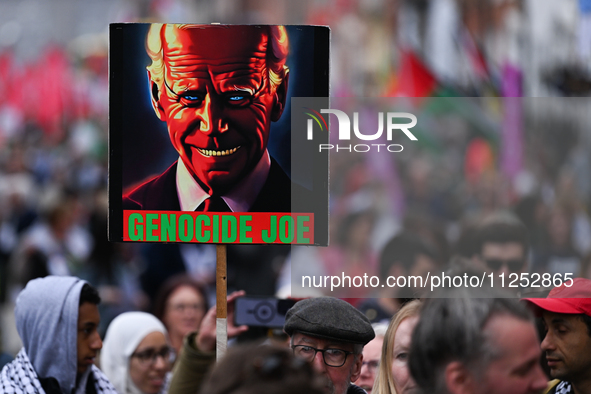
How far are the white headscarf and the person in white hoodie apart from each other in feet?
3.40

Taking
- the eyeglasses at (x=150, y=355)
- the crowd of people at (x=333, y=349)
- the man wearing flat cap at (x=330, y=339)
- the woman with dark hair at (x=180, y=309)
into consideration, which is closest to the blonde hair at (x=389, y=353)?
the crowd of people at (x=333, y=349)

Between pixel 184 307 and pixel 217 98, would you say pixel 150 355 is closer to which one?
pixel 184 307

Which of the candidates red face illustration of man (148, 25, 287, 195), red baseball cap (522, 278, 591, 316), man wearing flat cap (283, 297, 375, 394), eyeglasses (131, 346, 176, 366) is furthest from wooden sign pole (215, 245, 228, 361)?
eyeglasses (131, 346, 176, 366)

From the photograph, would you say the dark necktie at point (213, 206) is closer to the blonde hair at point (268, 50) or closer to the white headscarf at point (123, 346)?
the blonde hair at point (268, 50)

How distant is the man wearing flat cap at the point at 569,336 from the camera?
3.06 meters

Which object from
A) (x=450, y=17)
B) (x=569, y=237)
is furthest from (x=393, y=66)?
(x=569, y=237)

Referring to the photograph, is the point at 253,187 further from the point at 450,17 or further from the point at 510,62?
the point at 450,17

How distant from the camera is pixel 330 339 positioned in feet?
9.51

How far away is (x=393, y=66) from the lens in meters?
11.8

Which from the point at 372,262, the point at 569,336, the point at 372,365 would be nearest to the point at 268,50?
the point at 372,365

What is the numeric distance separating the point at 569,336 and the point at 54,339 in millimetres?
1986

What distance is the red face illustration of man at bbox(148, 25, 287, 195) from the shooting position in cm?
337

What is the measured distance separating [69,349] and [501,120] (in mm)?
4629

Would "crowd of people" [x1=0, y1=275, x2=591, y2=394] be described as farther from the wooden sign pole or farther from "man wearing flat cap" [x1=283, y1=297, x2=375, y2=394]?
the wooden sign pole
